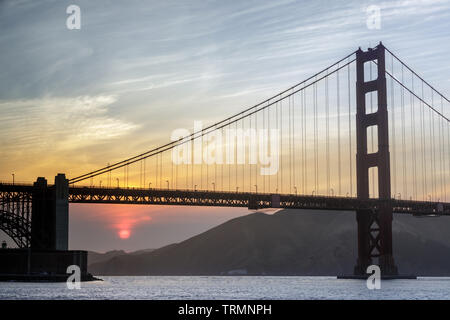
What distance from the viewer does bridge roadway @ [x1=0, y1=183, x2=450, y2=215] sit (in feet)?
338

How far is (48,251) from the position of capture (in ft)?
314

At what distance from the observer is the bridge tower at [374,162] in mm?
113000

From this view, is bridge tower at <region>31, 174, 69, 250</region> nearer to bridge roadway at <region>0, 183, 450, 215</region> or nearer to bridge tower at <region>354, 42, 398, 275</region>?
bridge roadway at <region>0, 183, 450, 215</region>

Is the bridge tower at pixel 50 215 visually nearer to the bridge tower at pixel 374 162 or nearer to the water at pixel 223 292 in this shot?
the water at pixel 223 292

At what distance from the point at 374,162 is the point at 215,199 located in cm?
2265

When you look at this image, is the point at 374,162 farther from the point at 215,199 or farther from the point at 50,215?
the point at 50,215

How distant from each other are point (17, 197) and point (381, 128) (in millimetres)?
49157

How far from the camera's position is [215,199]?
363ft

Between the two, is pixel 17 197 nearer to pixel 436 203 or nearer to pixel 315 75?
pixel 315 75

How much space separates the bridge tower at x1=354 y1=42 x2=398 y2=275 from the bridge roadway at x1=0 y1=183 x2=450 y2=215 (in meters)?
2.07

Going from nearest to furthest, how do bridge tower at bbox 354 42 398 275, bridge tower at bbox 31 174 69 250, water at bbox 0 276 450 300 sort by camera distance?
water at bbox 0 276 450 300
bridge tower at bbox 31 174 69 250
bridge tower at bbox 354 42 398 275

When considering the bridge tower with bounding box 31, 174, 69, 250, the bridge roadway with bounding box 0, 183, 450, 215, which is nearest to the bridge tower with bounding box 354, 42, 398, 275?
the bridge roadway with bounding box 0, 183, 450, 215

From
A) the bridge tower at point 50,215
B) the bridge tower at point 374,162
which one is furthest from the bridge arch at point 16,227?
the bridge tower at point 374,162
